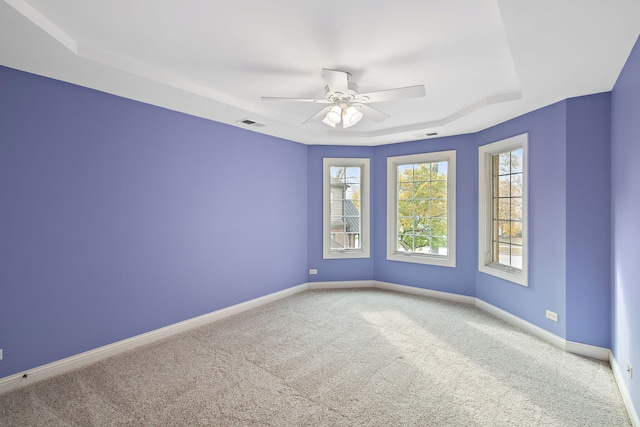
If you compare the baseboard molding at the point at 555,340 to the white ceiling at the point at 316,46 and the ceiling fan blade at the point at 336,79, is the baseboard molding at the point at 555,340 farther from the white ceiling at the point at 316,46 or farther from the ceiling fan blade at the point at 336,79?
the ceiling fan blade at the point at 336,79

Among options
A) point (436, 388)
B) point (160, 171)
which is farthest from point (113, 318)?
point (436, 388)

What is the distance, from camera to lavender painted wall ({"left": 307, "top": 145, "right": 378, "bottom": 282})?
548 centimetres

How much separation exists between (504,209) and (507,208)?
0.20 feet

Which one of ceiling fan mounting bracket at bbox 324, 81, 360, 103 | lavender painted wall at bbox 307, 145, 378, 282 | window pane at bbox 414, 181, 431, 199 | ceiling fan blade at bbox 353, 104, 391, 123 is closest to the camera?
ceiling fan mounting bracket at bbox 324, 81, 360, 103

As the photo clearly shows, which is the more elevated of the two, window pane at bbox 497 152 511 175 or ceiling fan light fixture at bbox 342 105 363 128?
ceiling fan light fixture at bbox 342 105 363 128

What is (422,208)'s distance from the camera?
5277mm

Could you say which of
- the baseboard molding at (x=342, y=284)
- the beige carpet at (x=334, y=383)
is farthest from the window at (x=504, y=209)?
the baseboard molding at (x=342, y=284)

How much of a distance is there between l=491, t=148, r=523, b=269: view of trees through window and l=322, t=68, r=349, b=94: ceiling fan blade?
2.62m

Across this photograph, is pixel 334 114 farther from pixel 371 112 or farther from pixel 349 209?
pixel 349 209

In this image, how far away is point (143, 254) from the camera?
331cm

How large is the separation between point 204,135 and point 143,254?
1538 millimetres

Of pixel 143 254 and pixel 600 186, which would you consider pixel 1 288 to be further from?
pixel 600 186

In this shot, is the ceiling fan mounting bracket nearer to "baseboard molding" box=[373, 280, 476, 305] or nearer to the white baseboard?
the white baseboard

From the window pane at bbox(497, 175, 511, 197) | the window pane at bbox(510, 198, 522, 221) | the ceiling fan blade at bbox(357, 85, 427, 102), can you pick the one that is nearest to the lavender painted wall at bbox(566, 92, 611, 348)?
the window pane at bbox(510, 198, 522, 221)
